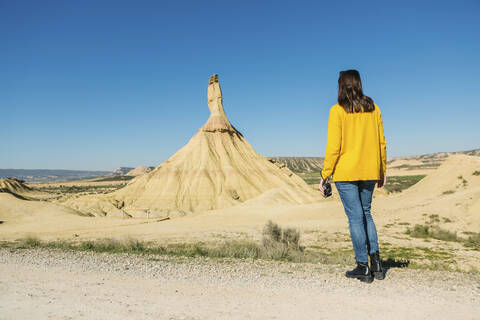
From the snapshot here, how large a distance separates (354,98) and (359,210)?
1.45 metres

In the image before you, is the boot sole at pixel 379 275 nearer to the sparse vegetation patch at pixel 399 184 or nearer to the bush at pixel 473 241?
the bush at pixel 473 241

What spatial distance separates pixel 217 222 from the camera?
2409cm

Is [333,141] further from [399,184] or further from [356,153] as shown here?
[399,184]

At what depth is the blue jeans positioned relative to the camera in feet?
13.8

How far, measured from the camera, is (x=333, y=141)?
4109mm

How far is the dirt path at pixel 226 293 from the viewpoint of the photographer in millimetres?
3297

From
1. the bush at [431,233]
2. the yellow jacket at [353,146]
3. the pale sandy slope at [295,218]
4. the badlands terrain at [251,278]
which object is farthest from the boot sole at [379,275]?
the pale sandy slope at [295,218]

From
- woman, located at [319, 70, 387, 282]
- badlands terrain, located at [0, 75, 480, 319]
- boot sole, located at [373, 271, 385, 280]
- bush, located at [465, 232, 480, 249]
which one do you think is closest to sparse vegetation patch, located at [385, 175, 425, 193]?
bush, located at [465, 232, 480, 249]

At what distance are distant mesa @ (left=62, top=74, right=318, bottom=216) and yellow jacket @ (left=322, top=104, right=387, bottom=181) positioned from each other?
3171 centimetres

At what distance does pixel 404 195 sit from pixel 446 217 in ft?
31.3

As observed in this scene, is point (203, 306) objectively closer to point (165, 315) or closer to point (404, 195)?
point (165, 315)

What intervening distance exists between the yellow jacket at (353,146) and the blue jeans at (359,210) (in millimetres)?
171

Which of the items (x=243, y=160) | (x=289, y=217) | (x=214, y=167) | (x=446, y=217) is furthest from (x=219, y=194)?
(x=446, y=217)

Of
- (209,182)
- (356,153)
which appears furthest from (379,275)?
(209,182)
